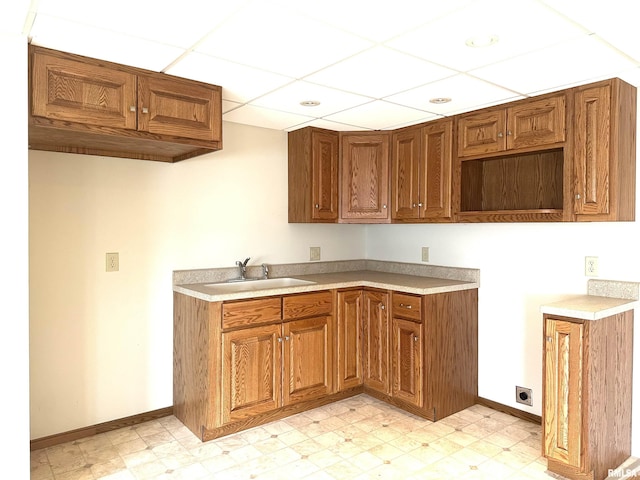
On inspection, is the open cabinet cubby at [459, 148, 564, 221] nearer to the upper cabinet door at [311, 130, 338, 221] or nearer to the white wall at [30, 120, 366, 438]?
the upper cabinet door at [311, 130, 338, 221]

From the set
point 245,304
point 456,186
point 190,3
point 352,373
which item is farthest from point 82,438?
point 456,186

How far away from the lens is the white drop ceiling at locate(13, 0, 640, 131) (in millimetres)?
1742

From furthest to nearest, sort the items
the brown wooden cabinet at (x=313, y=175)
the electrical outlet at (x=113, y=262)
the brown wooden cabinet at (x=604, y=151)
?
the brown wooden cabinet at (x=313, y=175)
the electrical outlet at (x=113, y=262)
the brown wooden cabinet at (x=604, y=151)

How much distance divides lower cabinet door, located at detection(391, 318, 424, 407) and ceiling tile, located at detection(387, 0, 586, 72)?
180cm

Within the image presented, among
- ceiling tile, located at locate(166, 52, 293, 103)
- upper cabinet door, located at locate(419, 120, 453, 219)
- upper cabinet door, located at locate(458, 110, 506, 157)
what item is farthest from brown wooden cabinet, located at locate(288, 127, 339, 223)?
upper cabinet door, located at locate(458, 110, 506, 157)

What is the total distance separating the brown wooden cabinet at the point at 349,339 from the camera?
351cm

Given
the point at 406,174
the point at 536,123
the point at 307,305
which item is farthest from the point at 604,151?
the point at 307,305

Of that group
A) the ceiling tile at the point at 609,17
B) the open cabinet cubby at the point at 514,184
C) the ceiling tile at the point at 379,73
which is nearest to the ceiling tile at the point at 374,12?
the ceiling tile at the point at 379,73

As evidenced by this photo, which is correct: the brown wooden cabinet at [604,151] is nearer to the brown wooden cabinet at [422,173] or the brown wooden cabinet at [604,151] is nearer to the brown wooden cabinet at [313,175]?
the brown wooden cabinet at [422,173]

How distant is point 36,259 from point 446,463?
2.69m

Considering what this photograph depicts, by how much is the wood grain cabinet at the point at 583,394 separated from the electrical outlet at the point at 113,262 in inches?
104

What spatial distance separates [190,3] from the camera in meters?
1.71
